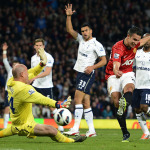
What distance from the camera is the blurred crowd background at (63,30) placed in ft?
58.7

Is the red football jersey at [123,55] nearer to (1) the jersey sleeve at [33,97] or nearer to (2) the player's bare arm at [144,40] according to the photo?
(2) the player's bare arm at [144,40]

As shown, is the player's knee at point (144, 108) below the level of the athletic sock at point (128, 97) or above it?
below

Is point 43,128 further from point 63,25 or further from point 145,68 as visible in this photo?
point 63,25

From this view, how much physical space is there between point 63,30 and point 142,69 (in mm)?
11973

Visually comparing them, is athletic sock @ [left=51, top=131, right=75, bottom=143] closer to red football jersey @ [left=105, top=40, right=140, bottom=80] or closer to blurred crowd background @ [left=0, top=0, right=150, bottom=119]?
red football jersey @ [left=105, top=40, right=140, bottom=80]

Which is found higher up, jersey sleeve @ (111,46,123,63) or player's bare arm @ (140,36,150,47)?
player's bare arm @ (140,36,150,47)

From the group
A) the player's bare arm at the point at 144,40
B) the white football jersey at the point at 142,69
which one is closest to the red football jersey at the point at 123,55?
the player's bare arm at the point at 144,40

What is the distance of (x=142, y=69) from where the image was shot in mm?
9711

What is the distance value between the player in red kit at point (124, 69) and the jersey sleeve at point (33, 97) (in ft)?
5.35

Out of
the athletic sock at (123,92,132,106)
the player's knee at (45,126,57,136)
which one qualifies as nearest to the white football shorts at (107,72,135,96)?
the athletic sock at (123,92,132,106)

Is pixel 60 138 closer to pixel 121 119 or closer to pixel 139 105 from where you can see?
pixel 121 119

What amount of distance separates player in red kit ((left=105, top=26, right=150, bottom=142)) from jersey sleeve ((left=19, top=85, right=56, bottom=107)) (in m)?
1.63

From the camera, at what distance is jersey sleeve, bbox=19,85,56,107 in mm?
6756

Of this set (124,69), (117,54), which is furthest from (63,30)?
(117,54)
